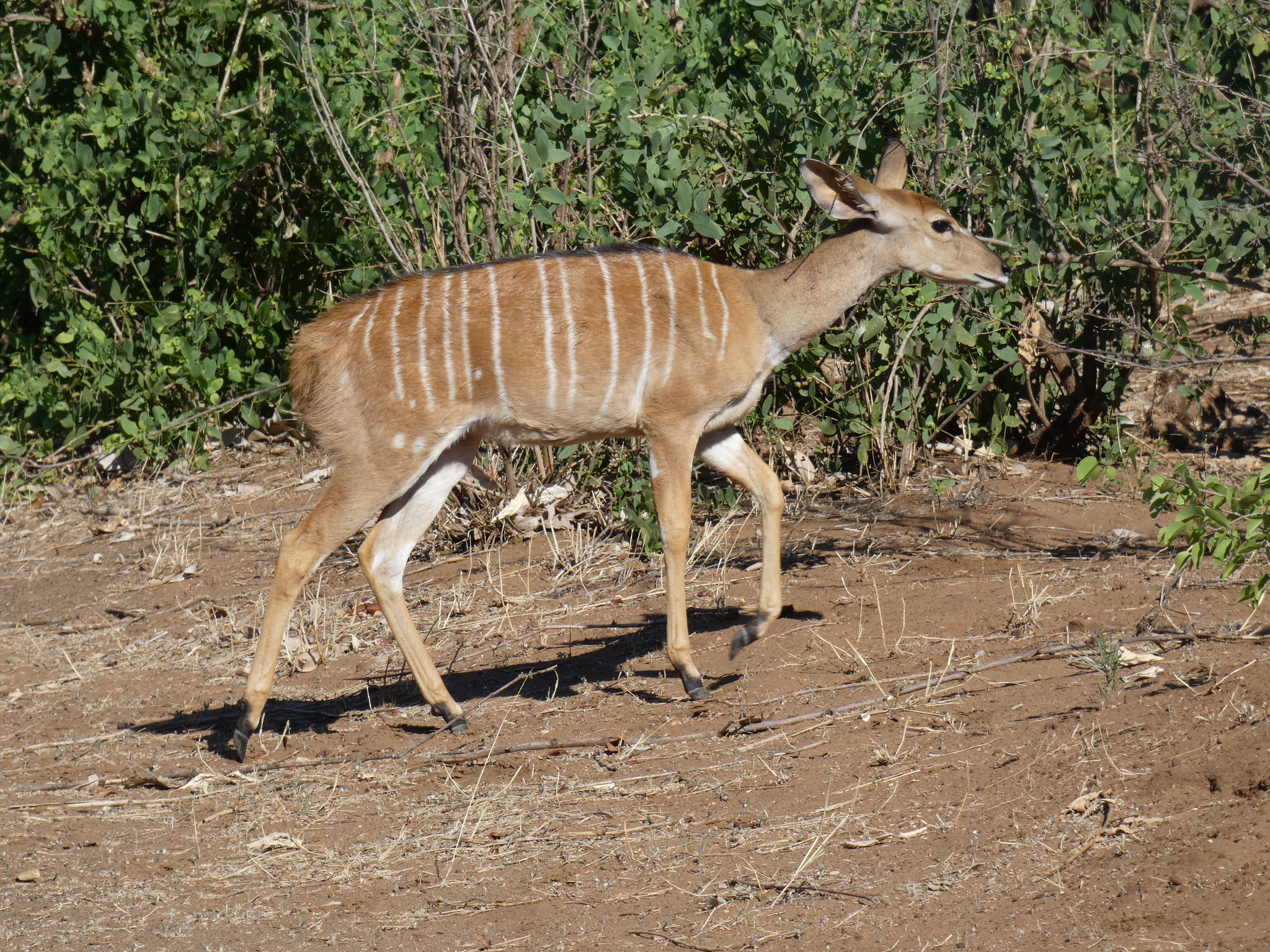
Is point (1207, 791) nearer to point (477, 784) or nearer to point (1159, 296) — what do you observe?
point (477, 784)

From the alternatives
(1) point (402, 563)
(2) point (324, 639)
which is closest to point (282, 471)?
(2) point (324, 639)

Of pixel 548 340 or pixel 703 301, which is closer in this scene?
pixel 548 340

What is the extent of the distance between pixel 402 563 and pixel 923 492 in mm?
3373

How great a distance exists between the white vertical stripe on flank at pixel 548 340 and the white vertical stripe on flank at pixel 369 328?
703 mm

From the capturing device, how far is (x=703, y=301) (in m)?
6.26

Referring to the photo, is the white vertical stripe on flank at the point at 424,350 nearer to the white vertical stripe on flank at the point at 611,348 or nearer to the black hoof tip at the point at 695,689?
the white vertical stripe on flank at the point at 611,348

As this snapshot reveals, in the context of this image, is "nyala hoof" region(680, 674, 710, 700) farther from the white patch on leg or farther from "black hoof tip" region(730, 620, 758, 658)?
the white patch on leg

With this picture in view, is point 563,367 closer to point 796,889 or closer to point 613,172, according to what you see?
point 613,172

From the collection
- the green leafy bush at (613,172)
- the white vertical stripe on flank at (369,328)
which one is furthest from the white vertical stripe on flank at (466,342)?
the green leafy bush at (613,172)

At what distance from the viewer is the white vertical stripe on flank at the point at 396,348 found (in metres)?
5.92

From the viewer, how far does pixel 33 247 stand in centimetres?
1013

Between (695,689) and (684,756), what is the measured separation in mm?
608

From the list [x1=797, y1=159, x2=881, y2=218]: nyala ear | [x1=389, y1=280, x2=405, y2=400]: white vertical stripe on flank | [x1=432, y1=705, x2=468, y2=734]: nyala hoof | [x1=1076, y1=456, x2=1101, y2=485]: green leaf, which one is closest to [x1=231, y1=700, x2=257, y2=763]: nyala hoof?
[x1=432, y1=705, x2=468, y2=734]: nyala hoof

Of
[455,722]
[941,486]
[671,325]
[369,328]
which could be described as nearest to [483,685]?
[455,722]
